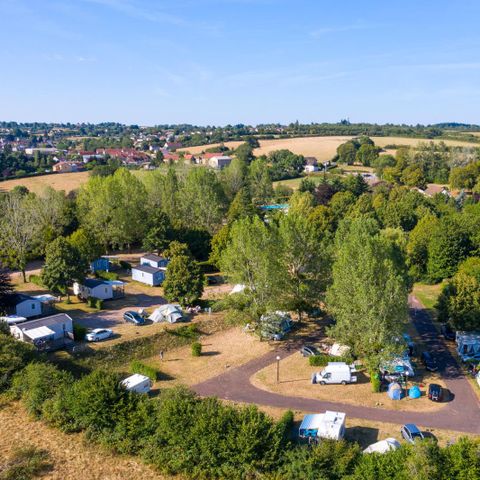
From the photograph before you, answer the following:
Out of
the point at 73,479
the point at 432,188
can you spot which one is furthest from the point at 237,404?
the point at 432,188

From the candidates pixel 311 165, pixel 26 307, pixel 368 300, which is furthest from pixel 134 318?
pixel 311 165

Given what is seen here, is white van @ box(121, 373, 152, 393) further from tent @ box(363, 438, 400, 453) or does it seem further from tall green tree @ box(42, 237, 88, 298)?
tall green tree @ box(42, 237, 88, 298)

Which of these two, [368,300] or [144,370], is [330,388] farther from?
[144,370]

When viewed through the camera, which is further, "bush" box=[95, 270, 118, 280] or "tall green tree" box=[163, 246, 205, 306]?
"bush" box=[95, 270, 118, 280]

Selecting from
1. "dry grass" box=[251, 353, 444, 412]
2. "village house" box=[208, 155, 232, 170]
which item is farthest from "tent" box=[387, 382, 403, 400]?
"village house" box=[208, 155, 232, 170]

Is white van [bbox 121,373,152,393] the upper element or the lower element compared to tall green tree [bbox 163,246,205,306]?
lower

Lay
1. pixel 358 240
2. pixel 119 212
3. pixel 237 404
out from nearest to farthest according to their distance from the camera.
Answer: pixel 237 404 → pixel 358 240 → pixel 119 212

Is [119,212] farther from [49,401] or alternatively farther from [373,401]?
[373,401]
